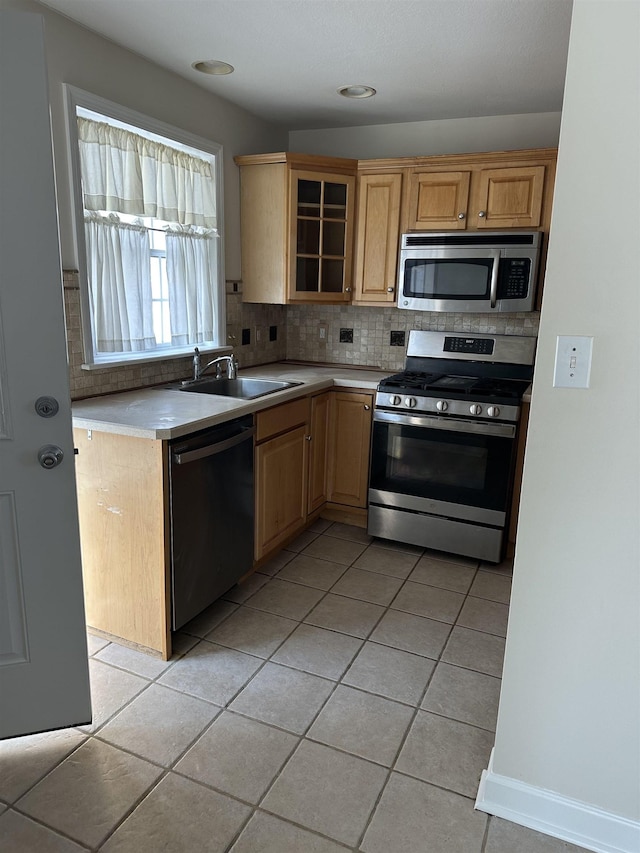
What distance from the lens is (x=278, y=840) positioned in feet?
5.11

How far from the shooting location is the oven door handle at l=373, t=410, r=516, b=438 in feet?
9.88

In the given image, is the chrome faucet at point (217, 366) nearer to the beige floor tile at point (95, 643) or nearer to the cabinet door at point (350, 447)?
the cabinet door at point (350, 447)

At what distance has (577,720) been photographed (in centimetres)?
154

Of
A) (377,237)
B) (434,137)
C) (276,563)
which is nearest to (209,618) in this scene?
(276,563)

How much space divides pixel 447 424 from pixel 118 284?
5.79ft

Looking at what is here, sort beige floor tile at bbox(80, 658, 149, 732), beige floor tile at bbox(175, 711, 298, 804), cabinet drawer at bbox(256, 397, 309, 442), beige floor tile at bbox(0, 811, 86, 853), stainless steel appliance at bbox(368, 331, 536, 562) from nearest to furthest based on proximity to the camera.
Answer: beige floor tile at bbox(0, 811, 86, 853) < beige floor tile at bbox(175, 711, 298, 804) < beige floor tile at bbox(80, 658, 149, 732) < cabinet drawer at bbox(256, 397, 309, 442) < stainless steel appliance at bbox(368, 331, 536, 562)

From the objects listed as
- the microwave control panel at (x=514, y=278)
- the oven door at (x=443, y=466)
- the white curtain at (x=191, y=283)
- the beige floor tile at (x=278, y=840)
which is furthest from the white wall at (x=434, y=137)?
the beige floor tile at (x=278, y=840)

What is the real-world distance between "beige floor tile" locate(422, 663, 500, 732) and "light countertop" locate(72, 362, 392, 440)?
131cm

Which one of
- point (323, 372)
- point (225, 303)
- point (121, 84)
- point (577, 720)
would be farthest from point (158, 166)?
point (577, 720)

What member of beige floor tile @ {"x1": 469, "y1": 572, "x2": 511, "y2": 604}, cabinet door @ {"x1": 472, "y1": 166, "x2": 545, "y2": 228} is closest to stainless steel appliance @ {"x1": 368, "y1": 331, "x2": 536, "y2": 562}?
beige floor tile @ {"x1": 469, "y1": 572, "x2": 511, "y2": 604}

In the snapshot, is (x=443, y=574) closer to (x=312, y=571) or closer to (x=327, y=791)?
(x=312, y=571)

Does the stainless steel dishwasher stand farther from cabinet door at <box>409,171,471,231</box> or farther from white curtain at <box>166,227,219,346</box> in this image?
cabinet door at <box>409,171,471,231</box>

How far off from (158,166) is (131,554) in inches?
72.9

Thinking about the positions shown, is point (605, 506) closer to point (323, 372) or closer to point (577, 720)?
point (577, 720)
